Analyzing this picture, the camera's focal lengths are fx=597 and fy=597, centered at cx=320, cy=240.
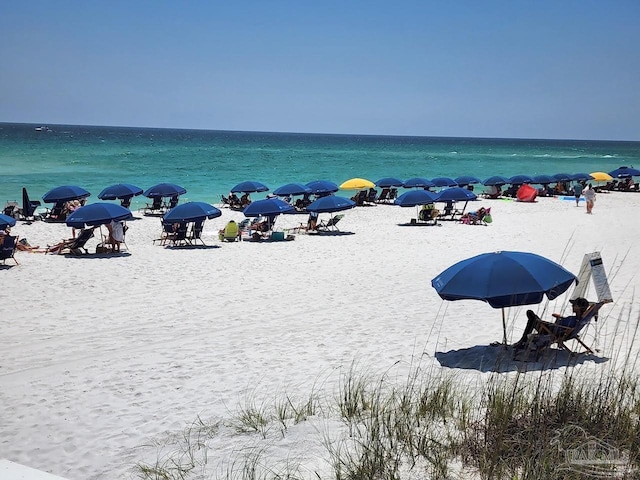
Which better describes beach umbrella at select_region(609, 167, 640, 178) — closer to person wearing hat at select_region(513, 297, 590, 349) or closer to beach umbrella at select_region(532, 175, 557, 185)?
beach umbrella at select_region(532, 175, 557, 185)

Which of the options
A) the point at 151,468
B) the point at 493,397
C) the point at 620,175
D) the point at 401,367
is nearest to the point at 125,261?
the point at 401,367

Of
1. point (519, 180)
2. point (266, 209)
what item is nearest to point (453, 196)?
point (266, 209)

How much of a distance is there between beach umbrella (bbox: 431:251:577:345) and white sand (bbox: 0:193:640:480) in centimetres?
37

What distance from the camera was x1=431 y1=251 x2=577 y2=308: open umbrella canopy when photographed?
638 centimetres

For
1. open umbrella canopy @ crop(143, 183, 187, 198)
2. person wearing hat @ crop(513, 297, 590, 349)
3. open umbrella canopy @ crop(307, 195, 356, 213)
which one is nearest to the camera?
person wearing hat @ crop(513, 297, 590, 349)

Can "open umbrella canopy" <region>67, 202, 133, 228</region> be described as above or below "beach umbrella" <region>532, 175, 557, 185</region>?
below

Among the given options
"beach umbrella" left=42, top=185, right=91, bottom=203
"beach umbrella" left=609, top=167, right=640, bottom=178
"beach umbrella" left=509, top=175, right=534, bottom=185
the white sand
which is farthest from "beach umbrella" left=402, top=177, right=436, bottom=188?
"beach umbrella" left=42, top=185, right=91, bottom=203

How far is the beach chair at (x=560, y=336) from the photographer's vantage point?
6566mm

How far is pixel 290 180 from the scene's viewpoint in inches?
1781

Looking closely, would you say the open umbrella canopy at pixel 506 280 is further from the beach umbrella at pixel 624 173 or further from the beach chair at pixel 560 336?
the beach umbrella at pixel 624 173

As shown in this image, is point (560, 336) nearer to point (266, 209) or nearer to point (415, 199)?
point (266, 209)

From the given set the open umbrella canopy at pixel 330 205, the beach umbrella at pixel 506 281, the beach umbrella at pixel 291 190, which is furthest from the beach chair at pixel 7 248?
the beach umbrella at pixel 291 190

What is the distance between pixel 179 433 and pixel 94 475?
813 millimetres

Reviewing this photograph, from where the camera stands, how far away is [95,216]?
14.2 meters
